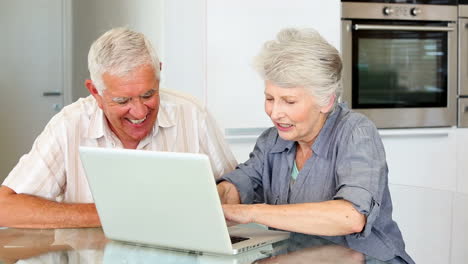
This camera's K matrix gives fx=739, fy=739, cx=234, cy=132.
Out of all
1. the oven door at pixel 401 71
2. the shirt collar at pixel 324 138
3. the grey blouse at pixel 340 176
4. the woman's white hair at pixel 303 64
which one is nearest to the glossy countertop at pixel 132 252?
the grey blouse at pixel 340 176

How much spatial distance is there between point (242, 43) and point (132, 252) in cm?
171

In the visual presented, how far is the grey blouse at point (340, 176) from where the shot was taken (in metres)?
1.66

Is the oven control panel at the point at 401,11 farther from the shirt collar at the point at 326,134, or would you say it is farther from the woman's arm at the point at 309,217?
the woman's arm at the point at 309,217

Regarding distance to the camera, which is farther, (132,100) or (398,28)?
(398,28)

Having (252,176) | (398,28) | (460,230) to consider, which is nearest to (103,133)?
(252,176)

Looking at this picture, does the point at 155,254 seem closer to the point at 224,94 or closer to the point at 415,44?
the point at 224,94

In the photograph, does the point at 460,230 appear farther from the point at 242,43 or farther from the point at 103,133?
the point at 103,133

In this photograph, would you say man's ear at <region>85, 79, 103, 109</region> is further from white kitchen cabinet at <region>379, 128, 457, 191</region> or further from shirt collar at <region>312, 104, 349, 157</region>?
white kitchen cabinet at <region>379, 128, 457, 191</region>

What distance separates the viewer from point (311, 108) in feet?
5.87

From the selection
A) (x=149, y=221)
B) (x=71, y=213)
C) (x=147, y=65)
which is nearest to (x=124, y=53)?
(x=147, y=65)

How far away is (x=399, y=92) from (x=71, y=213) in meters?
2.19

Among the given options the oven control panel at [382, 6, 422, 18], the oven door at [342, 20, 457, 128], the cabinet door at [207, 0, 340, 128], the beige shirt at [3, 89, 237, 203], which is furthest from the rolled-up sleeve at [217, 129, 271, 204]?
the oven control panel at [382, 6, 422, 18]

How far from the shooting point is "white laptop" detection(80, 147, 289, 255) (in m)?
1.41

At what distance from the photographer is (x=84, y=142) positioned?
6.88 feet
